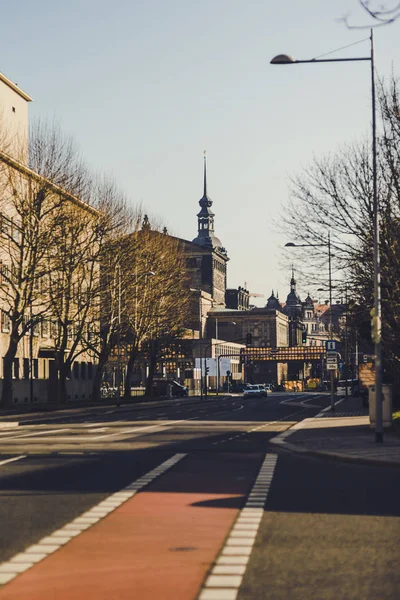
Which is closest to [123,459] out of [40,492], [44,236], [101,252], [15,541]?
[40,492]

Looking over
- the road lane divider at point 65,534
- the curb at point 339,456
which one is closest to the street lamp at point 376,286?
the curb at point 339,456

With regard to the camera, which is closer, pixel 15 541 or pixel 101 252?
pixel 15 541

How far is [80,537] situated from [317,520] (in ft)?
9.49

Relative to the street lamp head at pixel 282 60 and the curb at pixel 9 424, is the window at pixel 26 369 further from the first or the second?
the street lamp head at pixel 282 60

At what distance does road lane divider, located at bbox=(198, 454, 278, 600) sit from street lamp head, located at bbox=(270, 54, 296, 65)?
13.4m

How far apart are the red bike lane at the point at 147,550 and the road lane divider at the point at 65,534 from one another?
0.29ft

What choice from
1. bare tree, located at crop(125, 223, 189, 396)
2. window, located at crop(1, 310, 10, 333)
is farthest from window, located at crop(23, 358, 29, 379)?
bare tree, located at crop(125, 223, 189, 396)

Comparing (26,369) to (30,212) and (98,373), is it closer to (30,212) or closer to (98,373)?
(98,373)

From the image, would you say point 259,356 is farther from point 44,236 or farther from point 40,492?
point 40,492

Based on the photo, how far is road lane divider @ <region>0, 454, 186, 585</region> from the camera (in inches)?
378

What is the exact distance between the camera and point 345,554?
10.4 meters

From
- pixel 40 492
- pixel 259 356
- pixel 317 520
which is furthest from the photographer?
pixel 259 356

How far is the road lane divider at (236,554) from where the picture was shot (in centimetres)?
846

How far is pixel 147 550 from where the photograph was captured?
10.8 m
